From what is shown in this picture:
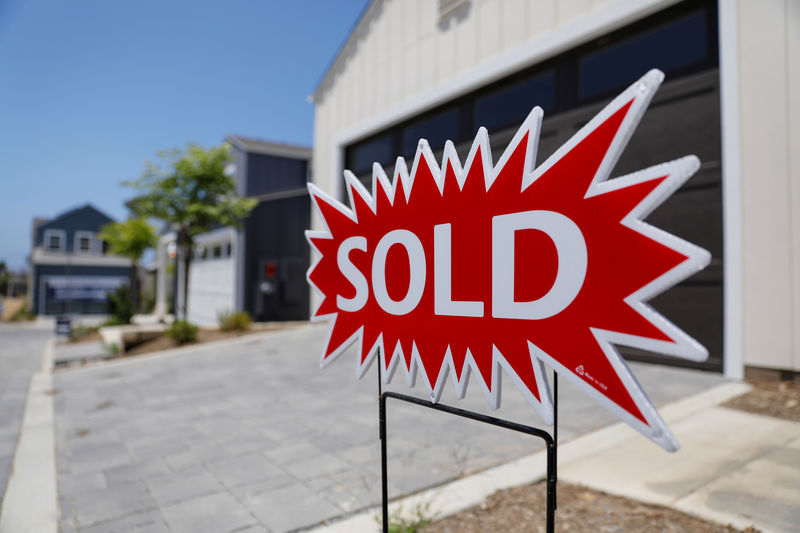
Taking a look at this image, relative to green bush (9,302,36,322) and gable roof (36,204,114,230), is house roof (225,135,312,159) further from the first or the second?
green bush (9,302,36,322)

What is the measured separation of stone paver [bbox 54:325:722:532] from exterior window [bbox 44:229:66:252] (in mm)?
32515

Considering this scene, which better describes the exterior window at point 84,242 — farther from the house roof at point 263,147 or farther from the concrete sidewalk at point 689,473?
the concrete sidewalk at point 689,473

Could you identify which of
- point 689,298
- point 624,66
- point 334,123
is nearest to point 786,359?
point 689,298

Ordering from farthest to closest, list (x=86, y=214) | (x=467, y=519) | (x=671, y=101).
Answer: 1. (x=86, y=214)
2. (x=671, y=101)
3. (x=467, y=519)

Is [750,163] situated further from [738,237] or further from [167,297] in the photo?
[167,297]

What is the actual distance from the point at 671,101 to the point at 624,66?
847 mm

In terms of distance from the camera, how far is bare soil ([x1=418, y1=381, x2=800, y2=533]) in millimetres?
2537

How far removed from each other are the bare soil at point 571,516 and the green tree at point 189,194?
1147cm

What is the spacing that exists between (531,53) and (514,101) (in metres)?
0.80

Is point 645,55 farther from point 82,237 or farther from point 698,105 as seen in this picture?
point 82,237

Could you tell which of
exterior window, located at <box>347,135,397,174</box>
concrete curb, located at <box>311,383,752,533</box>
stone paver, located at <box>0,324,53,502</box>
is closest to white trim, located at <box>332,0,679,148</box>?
exterior window, located at <box>347,135,397,174</box>

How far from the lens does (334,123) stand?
1215 centimetres

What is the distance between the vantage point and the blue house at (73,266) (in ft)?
106

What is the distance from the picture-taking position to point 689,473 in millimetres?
3174
